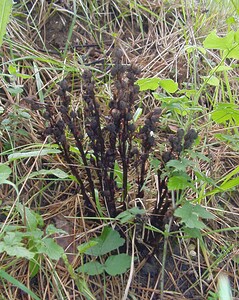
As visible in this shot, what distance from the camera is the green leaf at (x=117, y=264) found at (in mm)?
1677

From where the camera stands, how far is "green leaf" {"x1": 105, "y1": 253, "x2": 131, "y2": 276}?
5.50 ft

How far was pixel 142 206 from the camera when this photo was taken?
185 cm

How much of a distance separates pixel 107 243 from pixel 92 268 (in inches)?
4.1

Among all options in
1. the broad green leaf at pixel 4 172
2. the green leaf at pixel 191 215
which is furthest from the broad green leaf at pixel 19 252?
the green leaf at pixel 191 215

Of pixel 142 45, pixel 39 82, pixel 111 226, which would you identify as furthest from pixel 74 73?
pixel 111 226

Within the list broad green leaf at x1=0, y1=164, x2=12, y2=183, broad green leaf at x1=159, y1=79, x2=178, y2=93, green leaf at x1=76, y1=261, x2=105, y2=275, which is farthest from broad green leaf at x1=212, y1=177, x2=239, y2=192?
broad green leaf at x1=0, y1=164, x2=12, y2=183

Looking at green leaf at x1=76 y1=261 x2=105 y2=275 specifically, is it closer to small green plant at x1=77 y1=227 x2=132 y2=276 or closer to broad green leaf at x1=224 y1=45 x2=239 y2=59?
small green plant at x1=77 y1=227 x2=132 y2=276

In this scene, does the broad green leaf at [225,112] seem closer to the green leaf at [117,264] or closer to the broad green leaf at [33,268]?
the green leaf at [117,264]

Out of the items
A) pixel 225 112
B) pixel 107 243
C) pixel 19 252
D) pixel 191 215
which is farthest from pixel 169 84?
pixel 19 252

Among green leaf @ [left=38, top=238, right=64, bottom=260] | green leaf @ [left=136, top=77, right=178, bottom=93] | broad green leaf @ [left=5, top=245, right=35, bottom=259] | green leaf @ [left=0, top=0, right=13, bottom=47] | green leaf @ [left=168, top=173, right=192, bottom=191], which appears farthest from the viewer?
green leaf @ [left=0, top=0, right=13, bottom=47]

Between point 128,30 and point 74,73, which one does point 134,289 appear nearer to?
point 74,73

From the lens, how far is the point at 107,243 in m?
1.73

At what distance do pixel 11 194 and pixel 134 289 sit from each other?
621 mm

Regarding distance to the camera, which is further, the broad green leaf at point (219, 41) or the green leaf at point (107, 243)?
the green leaf at point (107, 243)
